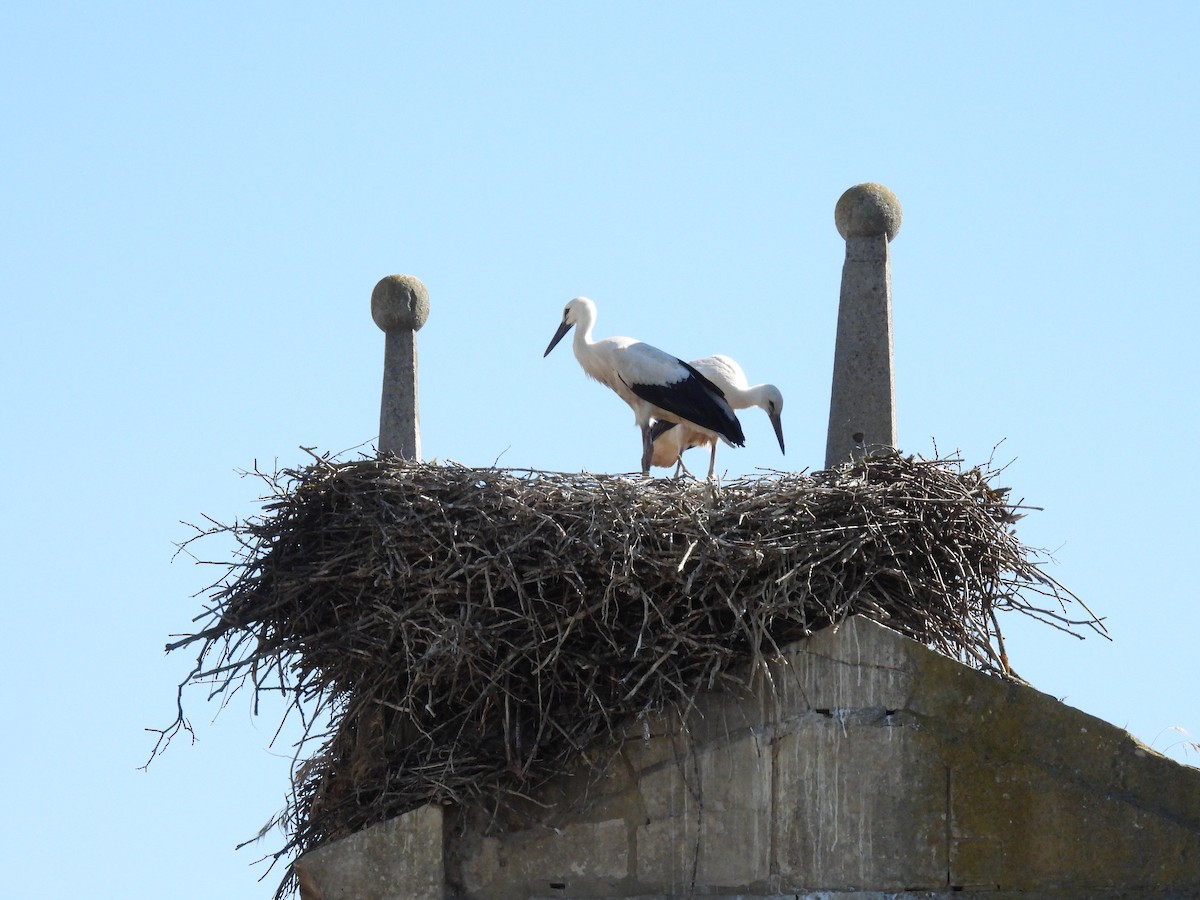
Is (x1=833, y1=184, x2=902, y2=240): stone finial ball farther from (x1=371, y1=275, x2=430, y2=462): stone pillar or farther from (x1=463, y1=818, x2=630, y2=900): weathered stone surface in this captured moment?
(x1=463, y1=818, x2=630, y2=900): weathered stone surface

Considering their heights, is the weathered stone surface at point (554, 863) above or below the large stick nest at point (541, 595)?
below

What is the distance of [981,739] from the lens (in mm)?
8156

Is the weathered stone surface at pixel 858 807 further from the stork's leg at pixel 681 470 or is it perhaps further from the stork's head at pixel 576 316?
the stork's head at pixel 576 316

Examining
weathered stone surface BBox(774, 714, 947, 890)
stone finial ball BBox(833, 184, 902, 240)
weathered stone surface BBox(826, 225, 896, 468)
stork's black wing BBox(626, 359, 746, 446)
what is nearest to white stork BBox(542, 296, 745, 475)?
stork's black wing BBox(626, 359, 746, 446)

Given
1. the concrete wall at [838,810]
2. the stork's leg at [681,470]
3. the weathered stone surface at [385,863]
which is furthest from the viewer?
the stork's leg at [681,470]

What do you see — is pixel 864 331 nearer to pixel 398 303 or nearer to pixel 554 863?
pixel 398 303

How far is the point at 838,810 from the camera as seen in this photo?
824 centimetres

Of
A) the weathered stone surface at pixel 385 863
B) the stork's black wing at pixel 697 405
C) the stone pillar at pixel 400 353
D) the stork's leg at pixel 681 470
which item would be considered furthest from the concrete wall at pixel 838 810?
the stone pillar at pixel 400 353

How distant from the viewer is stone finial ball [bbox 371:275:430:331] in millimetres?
11578

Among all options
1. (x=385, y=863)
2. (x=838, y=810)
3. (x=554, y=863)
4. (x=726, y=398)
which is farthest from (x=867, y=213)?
(x=385, y=863)

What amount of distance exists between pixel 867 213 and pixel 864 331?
0.65 m

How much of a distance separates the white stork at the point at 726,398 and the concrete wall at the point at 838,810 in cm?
302

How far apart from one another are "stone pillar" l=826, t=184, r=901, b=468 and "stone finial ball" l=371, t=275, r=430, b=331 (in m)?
2.38

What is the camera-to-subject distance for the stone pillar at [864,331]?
1082 cm
